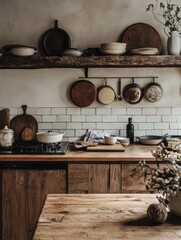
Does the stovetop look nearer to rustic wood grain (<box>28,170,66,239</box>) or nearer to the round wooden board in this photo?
rustic wood grain (<box>28,170,66,239</box>)

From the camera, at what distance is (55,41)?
4395 millimetres

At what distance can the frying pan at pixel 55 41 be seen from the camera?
4387 millimetres

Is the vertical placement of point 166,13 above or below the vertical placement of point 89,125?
above

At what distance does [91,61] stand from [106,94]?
0.55m

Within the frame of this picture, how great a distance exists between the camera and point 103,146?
3934mm

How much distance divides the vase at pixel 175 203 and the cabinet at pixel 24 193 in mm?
1796

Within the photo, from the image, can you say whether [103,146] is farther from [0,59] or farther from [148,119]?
[0,59]

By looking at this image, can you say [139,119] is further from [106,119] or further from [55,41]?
[55,41]

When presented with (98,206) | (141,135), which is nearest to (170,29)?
(141,135)

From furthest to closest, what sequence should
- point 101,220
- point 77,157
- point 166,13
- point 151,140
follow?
1. point 166,13
2. point 151,140
3. point 77,157
4. point 101,220

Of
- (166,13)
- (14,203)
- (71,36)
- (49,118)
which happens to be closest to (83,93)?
(49,118)

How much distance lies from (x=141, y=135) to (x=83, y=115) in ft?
2.46

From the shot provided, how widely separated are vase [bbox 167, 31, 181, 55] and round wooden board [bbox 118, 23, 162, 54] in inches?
12.0

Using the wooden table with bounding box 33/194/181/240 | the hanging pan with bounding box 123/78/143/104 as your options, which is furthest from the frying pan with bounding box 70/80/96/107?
the wooden table with bounding box 33/194/181/240
